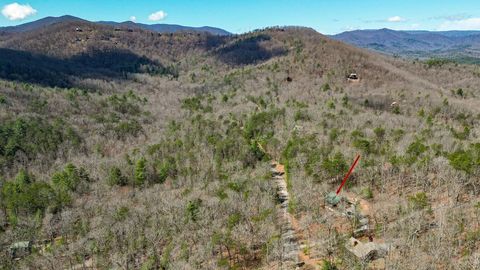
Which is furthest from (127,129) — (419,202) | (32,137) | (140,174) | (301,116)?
(419,202)

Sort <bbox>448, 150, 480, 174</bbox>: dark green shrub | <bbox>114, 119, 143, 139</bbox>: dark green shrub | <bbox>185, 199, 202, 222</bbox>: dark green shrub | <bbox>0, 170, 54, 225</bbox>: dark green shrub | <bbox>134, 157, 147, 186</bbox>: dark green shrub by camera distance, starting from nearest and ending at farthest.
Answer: <bbox>448, 150, 480, 174</bbox>: dark green shrub
<bbox>185, 199, 202, 222</bbox>: dark green shrub
<bbox>0, 170, 54, 225</bbox>: dark green shrub
<bbox>134, 157, 147, 186</bbox>: dark green shrub
<bbox>114, 119, 143, 139</bbox>: dark green shrub

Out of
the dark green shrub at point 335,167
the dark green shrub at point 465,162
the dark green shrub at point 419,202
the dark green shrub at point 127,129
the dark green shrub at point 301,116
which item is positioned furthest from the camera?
the dark green shrub at point 127,129

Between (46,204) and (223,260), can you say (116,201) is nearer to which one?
(46,204)

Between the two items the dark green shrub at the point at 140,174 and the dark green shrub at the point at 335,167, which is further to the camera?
the dark green shrub at the point at 140,174

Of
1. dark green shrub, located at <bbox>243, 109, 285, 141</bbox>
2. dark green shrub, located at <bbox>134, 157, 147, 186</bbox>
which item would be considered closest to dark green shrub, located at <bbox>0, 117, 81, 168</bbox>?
dark green shrub, located at <bbox>134, 157, 147, 186</bbox>

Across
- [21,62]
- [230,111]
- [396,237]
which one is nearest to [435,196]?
[396,237]

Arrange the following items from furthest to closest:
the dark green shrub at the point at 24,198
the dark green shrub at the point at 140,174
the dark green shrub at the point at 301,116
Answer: the dark green shrub at the point at 301,116
the dark green shrub at the point at 140,174
the dark green shrub at the point at 24,198

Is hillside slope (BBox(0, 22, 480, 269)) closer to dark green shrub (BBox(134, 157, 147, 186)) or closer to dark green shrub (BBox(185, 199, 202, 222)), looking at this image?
dark green shrub (BBox(185, 199, 202, 222))

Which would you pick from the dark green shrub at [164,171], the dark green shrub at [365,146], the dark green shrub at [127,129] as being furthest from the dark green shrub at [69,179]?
the dark green shrub at [365,146]

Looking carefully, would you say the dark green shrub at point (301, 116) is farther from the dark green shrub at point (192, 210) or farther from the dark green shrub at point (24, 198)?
the dark green shrub at point (24, 198)

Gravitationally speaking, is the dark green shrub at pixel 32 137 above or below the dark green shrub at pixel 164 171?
above

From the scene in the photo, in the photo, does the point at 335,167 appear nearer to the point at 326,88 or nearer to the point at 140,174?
the point at 140,174
